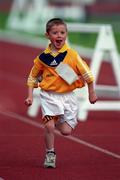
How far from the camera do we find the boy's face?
966 cm

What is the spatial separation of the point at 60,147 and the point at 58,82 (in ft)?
5.86

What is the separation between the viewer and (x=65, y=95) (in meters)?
9.90

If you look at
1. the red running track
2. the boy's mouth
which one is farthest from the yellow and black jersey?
the red running track

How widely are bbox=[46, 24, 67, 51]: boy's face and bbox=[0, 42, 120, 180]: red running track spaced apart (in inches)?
51.5

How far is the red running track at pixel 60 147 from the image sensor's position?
9359 millimetres

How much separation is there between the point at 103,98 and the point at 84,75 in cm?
750

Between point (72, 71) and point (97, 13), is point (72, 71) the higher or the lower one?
the lower one

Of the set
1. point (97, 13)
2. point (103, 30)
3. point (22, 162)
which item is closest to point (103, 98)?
point (103, 30)

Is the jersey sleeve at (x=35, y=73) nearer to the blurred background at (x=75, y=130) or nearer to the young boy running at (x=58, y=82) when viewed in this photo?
the young boy running at (x=58, y=82)

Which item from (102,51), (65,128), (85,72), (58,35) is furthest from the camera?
(102,51)

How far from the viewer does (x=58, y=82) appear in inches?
388

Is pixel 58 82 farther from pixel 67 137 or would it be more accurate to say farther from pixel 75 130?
pixel 75 130

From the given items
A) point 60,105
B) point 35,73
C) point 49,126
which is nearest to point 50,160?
point 49,126

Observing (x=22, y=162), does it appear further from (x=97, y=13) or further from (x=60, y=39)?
(x=97, y=13)
